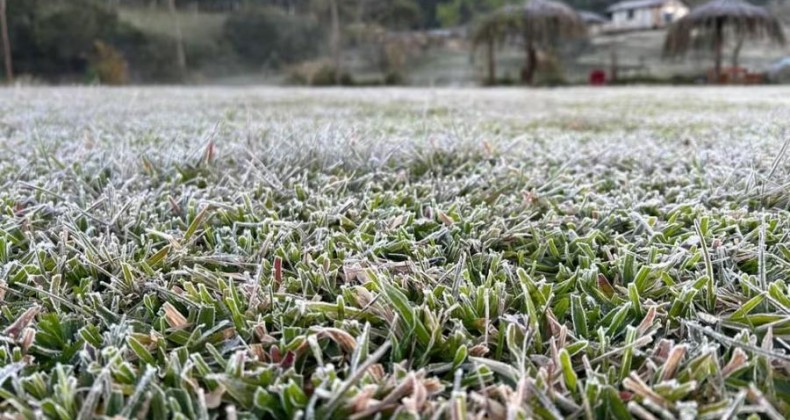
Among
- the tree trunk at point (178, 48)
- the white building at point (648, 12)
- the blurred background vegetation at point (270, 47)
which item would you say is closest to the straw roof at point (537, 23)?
the blurred background vegetation at point (270, 47)

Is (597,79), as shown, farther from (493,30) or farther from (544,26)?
(493,30)

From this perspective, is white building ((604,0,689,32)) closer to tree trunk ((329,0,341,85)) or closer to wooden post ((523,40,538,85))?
wooden post ((523,40,538,85))

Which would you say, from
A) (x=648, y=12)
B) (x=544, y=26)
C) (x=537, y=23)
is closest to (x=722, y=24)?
(x=544, y=26)

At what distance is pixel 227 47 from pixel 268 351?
60.3 ft

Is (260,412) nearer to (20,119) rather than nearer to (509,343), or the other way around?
(509,343)

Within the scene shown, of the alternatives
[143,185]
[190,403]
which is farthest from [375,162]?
[190,403]

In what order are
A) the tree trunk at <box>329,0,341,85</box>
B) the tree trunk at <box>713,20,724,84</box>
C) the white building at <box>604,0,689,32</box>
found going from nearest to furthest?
the tree trunk at <box>713,20,724,84</box>
the tree trunk at <box>329,0,341,85</box>
the white building at <box>604,0,689,32</box>

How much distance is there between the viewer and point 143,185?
43.6 inches

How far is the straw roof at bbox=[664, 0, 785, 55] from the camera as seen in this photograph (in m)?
13.2

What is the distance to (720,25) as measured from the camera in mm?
13500

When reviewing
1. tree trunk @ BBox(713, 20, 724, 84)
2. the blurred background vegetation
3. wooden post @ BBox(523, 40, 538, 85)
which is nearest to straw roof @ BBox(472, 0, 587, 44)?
wooden post @ BBox(523, 40, 538, 85)

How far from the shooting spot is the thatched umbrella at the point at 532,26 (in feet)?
43.7

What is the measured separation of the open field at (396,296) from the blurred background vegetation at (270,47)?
1241 cm

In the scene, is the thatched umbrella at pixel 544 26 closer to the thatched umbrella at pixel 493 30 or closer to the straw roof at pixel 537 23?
the straw roof at pixel 537 23
